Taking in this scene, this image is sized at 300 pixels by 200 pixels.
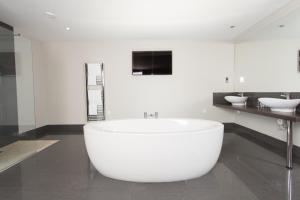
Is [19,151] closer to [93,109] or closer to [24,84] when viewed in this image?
[24,84]

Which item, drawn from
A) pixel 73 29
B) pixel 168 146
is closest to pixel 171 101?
pixel 73 29

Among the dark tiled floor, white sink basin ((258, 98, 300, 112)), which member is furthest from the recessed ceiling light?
white sink basin ((258, 98, 300, 112))

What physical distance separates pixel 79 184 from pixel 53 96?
10.7 ft

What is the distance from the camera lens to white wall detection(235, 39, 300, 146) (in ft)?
9.87

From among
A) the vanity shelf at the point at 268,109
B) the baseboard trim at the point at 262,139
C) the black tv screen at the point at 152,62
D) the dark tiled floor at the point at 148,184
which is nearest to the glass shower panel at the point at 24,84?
the dark tiled floor at the point at 148,184

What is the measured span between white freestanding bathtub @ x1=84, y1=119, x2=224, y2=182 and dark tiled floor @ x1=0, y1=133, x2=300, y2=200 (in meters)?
0.12

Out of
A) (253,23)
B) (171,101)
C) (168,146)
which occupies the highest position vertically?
(253,23)

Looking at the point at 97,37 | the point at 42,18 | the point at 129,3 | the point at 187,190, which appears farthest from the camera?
the point at 97,37

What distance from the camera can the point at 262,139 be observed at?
402 centimetres

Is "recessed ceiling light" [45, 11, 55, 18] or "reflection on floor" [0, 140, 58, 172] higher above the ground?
"recessed ceiling light" [45, 11, 55, 18]

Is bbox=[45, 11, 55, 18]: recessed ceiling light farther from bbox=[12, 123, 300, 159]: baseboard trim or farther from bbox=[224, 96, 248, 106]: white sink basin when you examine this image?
bbox=[224, 96, 248, 106]: white sink basin

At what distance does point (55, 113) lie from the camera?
5012 millimetres

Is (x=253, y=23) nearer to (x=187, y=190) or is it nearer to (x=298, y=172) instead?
(x=298, y=172)

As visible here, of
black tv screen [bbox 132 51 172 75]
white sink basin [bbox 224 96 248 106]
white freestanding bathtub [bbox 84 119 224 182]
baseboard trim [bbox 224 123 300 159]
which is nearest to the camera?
white freestanding bathtub [bbox 84 119 224 182]
